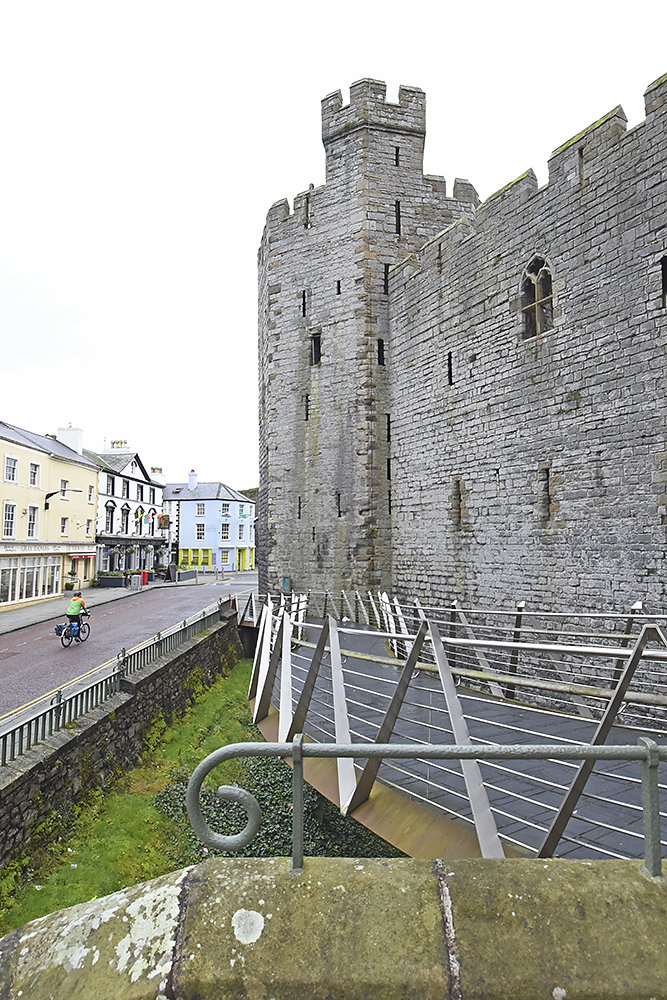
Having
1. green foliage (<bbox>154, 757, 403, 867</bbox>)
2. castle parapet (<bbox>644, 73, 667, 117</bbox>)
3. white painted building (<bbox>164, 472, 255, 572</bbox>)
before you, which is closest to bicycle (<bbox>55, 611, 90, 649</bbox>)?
green foliage (<bbox>154, 757, 403, 867</bbox>)

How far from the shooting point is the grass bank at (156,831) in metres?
6.83

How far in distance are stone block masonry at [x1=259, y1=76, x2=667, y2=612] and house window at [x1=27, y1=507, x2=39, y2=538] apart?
11.1 m

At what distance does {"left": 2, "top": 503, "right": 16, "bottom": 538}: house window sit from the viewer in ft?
80.7

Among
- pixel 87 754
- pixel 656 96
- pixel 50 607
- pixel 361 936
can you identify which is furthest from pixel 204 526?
pixel 361 936

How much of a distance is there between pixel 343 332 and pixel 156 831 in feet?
43.9

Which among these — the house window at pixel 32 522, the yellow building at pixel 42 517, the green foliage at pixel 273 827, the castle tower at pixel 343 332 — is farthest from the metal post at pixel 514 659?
the house window at pixel 32 522

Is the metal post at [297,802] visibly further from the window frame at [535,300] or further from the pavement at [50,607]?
the pavement at [50,607]

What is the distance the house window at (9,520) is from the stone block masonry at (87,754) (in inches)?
546

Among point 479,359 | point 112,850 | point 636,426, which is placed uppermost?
point 479,359

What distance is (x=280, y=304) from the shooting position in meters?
19.4

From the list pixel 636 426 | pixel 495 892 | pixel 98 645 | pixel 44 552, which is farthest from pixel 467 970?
pixel 44 552

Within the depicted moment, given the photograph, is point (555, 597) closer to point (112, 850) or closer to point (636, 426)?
point (636, 426)

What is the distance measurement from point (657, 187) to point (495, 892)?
34.6ft

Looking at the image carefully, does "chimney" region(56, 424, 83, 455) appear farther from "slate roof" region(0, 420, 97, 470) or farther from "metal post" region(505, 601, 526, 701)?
"metal post" region(505, 601, 526, 701)
